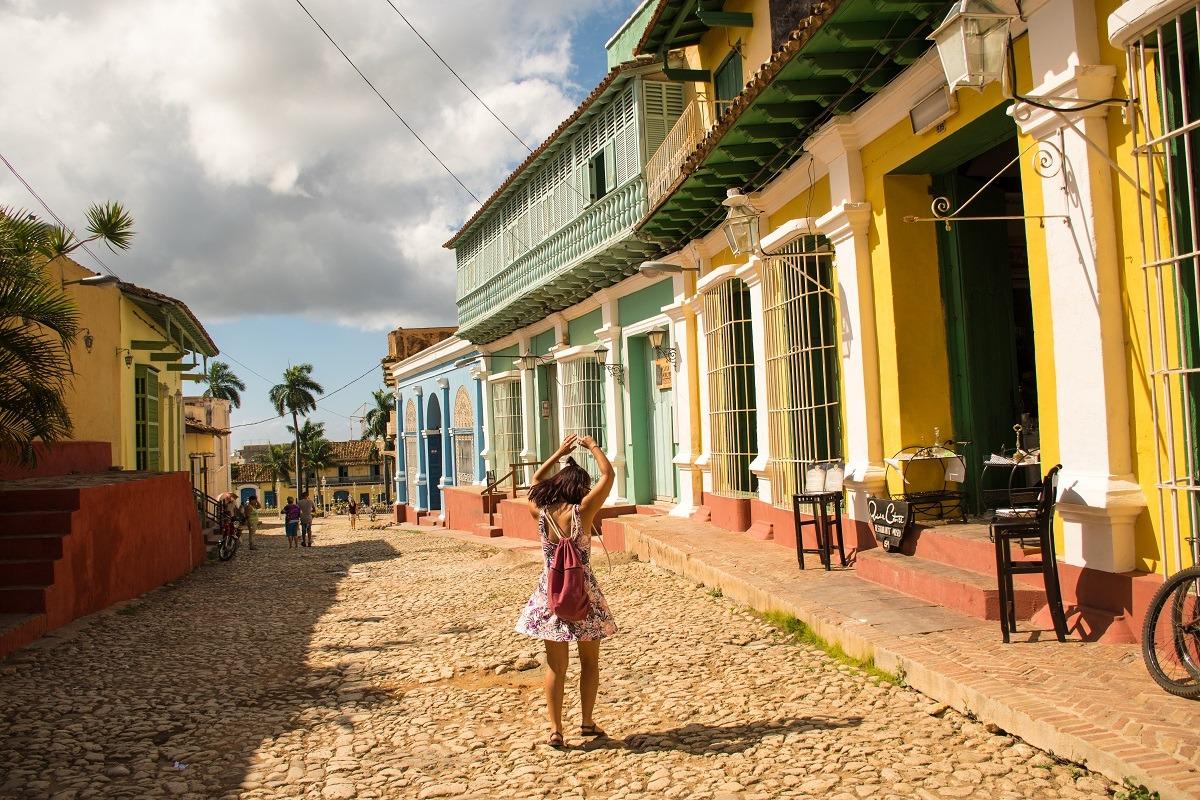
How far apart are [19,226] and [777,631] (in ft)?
23.3

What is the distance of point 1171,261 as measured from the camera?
4629 mm

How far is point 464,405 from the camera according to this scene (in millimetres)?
24109

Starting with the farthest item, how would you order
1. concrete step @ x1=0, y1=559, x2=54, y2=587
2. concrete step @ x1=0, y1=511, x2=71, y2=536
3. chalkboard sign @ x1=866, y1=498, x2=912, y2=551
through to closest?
1. concrete step @ x1=0, y1=511, x2=71, y2=536
2. concrete step @ x1=0, y1=559, x2=54, y2=587
3. chalkboard sign @ x1=866, y1=498, x2=912, y2=551

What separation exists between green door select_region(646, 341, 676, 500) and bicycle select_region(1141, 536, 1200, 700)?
31.6ft

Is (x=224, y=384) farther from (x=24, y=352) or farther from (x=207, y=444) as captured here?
(x=24, y=352)

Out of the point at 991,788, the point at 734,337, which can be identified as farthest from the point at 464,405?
the point at 991,788

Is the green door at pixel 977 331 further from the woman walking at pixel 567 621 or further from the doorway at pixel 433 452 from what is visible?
the doorway at pixel 433 452

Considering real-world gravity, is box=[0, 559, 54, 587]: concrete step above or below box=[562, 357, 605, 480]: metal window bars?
below

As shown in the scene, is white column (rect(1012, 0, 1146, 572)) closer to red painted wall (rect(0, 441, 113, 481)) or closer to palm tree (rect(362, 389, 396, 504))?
red painted wall (rect(0, 441, 113, 481))

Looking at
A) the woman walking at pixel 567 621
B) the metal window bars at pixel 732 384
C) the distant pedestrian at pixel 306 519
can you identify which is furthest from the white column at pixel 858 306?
the distant pedestrian at pixel 306 519

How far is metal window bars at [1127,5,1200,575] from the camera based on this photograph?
4.63m

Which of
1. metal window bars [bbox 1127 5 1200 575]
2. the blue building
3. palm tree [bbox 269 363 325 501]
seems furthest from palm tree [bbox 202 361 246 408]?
metal window bars [bbox 1127 5 1200 575]

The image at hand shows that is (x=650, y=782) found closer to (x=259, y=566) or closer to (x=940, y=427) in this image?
(x=940, y=427)

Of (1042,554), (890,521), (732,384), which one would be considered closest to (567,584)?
(1042,554)
